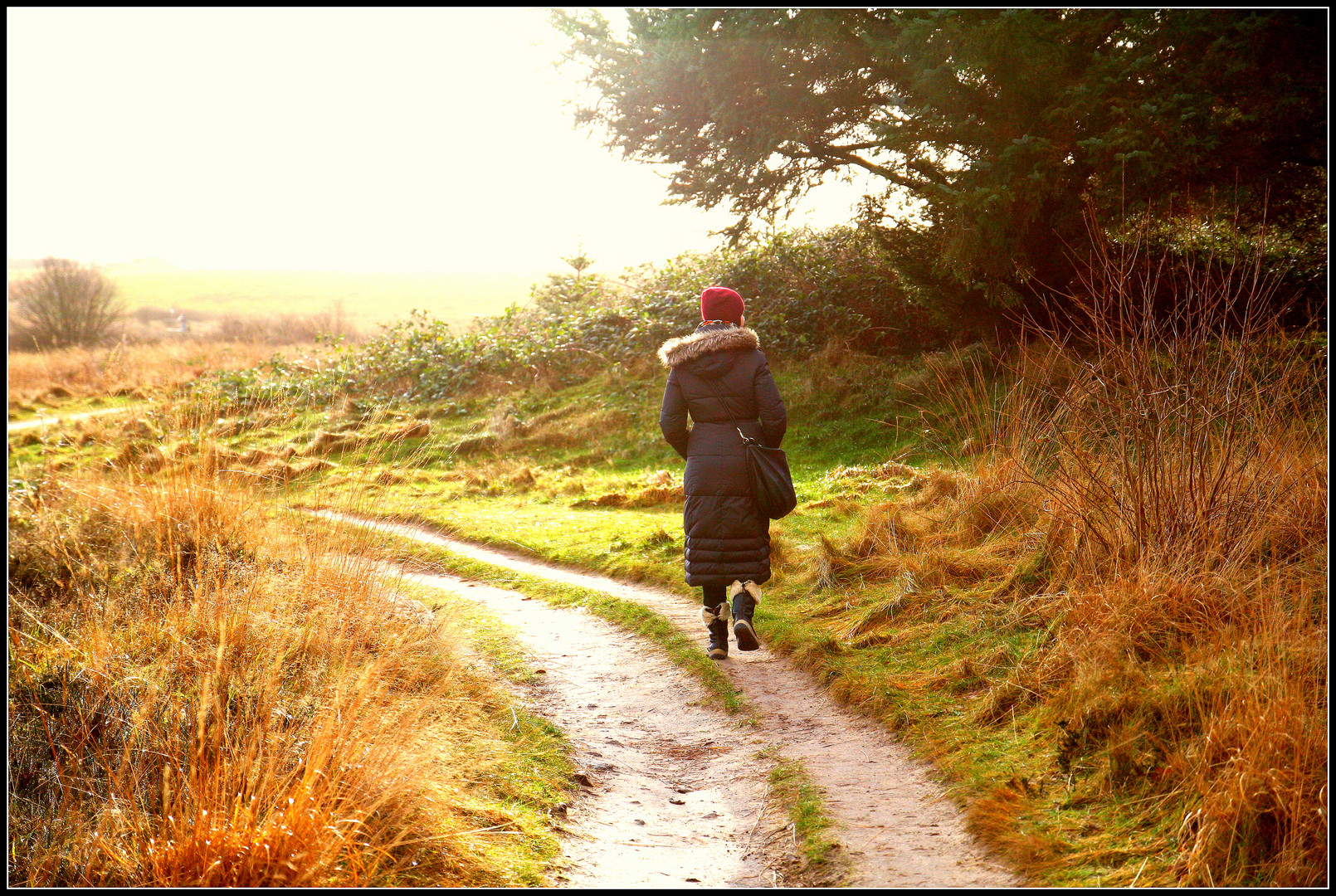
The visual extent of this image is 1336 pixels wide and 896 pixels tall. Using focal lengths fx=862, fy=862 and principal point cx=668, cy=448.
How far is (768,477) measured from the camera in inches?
223

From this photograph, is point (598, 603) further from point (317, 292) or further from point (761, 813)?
point (317, 292)

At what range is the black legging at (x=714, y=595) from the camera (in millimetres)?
5926

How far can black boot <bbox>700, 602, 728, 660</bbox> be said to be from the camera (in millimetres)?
5969

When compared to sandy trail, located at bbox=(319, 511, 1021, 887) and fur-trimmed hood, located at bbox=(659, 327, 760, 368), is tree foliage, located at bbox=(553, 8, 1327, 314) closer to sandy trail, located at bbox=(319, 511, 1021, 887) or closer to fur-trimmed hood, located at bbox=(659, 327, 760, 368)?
fur-trimmed hood, located at bbox=(659, 327, 760, 368)

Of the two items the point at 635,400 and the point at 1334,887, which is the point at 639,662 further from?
the point at 635,400

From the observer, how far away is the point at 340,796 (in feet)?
11.1

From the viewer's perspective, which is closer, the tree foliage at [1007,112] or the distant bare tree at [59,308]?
the tree foliage at [1007,112]

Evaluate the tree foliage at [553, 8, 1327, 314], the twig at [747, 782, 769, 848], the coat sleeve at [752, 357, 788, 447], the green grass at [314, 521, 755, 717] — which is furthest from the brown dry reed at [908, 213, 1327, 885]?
the tree foliage at [553, 8, 1327, 314]

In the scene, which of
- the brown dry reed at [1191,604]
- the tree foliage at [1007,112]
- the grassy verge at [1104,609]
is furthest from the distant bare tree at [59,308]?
the brown dry reed at [1191,604]

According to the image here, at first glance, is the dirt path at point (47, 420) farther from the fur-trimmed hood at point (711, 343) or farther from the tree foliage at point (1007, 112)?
the fur-trimmed hood at point (711, 343)

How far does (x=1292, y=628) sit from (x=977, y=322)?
9.84 m

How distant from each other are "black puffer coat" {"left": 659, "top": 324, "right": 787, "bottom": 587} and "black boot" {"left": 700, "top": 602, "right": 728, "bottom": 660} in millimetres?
235

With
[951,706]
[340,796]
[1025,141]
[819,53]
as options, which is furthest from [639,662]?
[819,53]

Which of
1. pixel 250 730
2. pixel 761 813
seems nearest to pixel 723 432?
pixel 761 813
